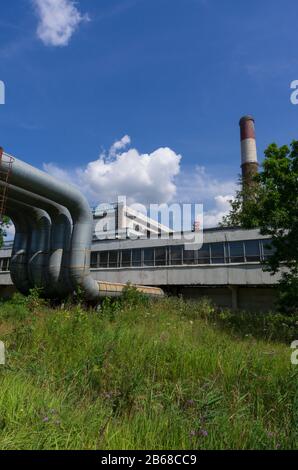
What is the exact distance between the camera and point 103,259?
30625 millimetres

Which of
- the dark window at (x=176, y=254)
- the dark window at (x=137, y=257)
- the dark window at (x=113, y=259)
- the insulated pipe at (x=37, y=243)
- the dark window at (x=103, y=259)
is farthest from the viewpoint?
the dark window at (x=103, y=259)

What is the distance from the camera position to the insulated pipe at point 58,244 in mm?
15373

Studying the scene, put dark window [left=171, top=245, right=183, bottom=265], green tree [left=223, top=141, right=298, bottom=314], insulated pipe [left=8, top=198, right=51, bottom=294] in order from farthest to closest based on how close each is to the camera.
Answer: dark window [left=171, top=245, right=183, bottom=265] < insulated pipe [left=8, top=198, right=51, bottom=294] < green tree [left=223, top=141, right=298, bottom=314]

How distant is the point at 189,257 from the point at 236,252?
153 inches

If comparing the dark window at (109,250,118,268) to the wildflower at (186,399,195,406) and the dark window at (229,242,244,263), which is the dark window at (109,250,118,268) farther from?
the wildflower at (186,399,195,406)

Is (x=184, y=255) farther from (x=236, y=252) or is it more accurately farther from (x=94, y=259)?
(x=94, y=259)

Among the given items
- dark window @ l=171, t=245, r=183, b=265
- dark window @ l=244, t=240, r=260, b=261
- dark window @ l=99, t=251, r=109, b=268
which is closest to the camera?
dark window @ l=244, t=240, r=260, b=261

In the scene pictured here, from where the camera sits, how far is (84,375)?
13.2 feet

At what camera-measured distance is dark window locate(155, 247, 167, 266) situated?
27331mm

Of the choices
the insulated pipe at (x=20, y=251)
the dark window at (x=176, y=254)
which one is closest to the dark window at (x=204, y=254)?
the dark window at (x=176, y=254)

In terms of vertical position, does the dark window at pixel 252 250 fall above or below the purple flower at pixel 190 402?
above

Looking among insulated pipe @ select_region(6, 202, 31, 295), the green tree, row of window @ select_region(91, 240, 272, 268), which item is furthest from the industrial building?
insulated pipe @ select_region(6, 202, 31, 295)

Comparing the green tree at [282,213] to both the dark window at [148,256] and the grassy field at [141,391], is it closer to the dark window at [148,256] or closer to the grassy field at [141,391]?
the grassy field at [141,391]

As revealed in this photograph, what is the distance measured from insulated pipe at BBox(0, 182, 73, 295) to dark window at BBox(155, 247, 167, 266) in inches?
498
